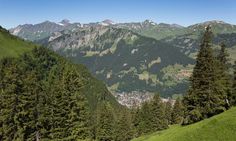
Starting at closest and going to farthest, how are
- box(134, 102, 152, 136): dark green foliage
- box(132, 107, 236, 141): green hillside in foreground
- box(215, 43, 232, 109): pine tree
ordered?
box(132, 107, 236, 141): green hillside in foreground, box(215, 43, 232, 109): pine tree, box(134, 102, 152, 136): dark green foliage

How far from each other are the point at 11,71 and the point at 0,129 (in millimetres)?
10733

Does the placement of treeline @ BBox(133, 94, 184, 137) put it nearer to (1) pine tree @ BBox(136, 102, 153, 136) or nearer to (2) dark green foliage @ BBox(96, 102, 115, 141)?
(1) pine tree @ BBox(136, 102, 153, 136)

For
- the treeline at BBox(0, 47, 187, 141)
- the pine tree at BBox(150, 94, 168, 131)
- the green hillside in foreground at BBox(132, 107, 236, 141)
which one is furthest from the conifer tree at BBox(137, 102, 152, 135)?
the green hillside in foreground at BBox(132, 107, 236, 141)

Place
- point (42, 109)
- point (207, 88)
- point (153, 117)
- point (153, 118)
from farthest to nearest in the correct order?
1. point (153, 117)
2. point (153, 118)
3. point (207, 88)
4. point (42, 109)

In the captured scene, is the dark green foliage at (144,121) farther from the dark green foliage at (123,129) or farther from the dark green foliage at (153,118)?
the dark green foliage at (123,129)

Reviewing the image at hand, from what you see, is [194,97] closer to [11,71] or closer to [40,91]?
[40,91]

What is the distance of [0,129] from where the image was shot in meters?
67.8

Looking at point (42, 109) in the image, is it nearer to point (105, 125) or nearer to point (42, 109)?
point (42, 109)

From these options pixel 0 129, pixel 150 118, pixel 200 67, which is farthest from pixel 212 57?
pixel 150 118

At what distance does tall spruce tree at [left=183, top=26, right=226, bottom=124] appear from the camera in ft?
227

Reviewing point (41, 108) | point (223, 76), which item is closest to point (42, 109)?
point (41, 108)

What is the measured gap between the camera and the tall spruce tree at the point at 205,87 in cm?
6931

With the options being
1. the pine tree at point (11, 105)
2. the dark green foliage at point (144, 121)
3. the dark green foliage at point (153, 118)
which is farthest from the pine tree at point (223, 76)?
the dark green foliage at point (144, 121)

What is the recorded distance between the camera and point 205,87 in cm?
7125
